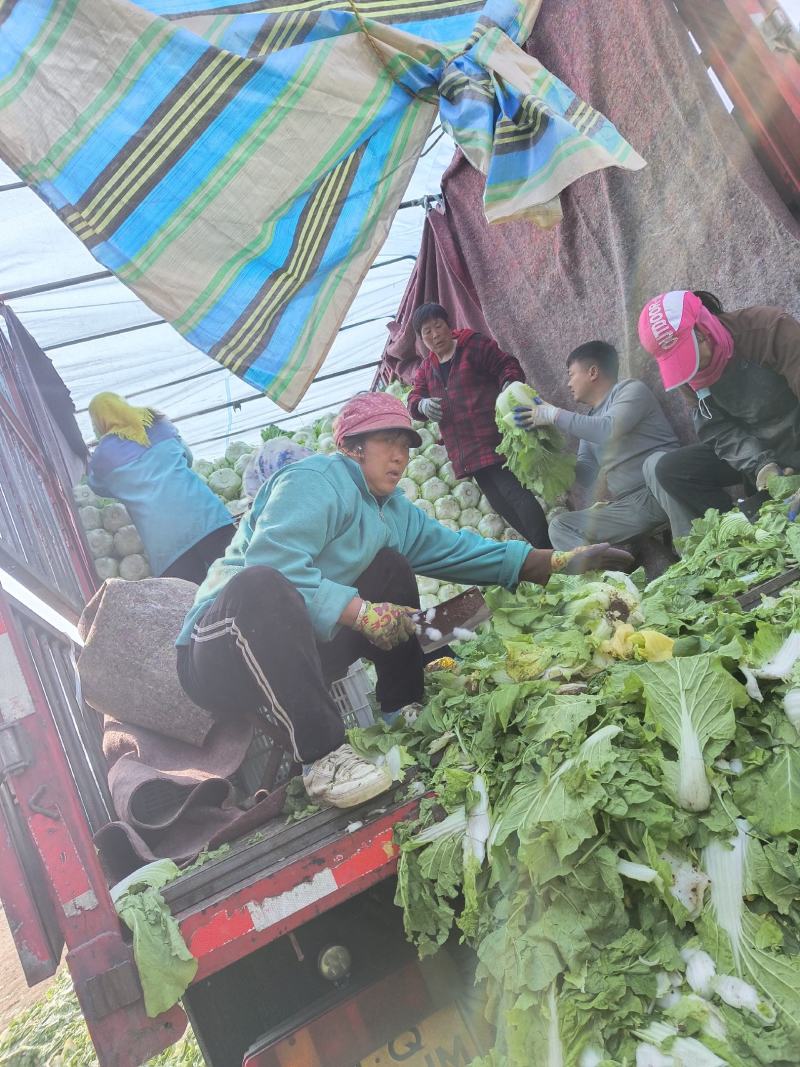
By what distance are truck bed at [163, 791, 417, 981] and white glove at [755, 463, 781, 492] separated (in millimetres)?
2816

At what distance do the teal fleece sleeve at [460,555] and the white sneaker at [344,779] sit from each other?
4.43 feet

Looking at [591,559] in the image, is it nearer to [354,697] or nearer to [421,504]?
[354,697]

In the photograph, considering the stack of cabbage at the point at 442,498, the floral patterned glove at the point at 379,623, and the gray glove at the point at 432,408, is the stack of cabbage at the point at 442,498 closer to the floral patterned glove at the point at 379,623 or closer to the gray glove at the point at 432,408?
the gray glove at the point at 432,408

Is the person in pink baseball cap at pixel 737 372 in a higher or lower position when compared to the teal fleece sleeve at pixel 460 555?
higher

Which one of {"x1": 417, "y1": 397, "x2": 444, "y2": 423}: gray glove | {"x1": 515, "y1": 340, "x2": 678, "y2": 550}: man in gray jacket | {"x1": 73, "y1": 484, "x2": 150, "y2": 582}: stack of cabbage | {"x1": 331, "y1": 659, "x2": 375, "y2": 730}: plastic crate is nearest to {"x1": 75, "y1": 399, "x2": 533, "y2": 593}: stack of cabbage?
{"x1": 73, "y1": 484, "x2": 150, "y2": 582}: stack of cabbage

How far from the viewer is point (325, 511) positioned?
276 cm

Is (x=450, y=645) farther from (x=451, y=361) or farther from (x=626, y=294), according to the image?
(x=451, y=361)

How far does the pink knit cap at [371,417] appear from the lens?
3035 mm

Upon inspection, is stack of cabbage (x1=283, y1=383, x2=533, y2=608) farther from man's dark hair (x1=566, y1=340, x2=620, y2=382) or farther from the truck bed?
the truck bed

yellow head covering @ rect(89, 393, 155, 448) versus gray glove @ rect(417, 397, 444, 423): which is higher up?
gray glove @ rect(417, 397, 444, 423)

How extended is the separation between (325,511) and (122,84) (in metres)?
1.99

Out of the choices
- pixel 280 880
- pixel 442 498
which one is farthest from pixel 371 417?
pixel 442 498

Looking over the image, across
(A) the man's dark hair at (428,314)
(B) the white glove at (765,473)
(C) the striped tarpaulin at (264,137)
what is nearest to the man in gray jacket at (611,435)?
(B) the white glove at (765,473)

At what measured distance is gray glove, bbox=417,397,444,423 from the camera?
614cm
